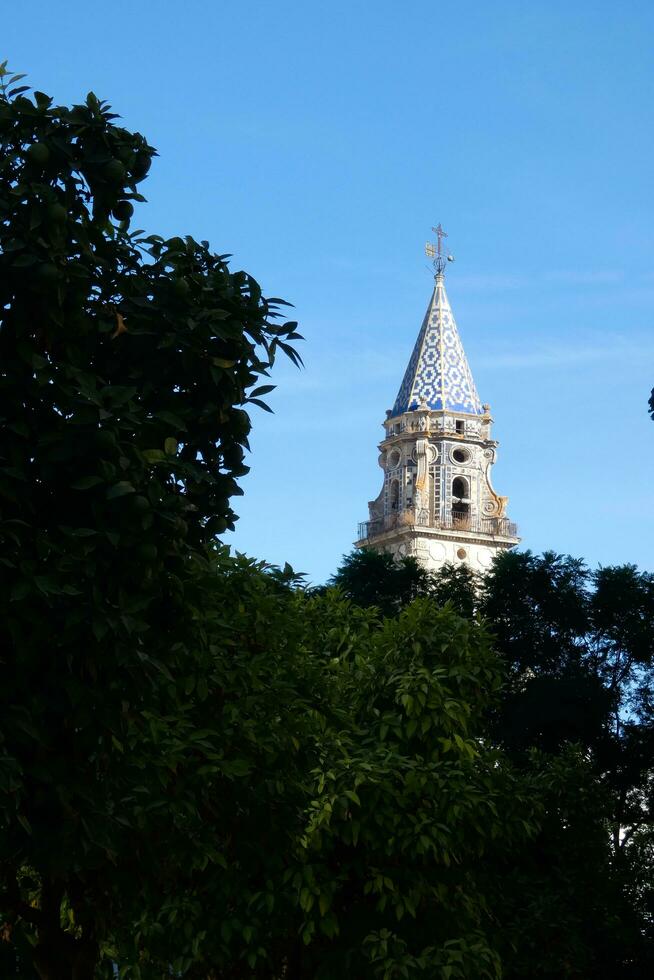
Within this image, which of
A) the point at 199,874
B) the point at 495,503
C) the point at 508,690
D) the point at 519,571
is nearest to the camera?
the point at 199,874

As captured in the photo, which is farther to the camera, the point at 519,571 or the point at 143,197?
the point at 519,571

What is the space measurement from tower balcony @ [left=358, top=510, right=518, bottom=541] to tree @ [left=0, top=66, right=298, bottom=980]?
231 feet

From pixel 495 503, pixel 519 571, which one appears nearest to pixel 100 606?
pixel 519 571

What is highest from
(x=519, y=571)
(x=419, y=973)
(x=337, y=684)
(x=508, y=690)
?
(x=519, y=571)

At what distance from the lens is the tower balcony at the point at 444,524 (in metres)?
83.1

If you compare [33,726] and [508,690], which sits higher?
[508,690]

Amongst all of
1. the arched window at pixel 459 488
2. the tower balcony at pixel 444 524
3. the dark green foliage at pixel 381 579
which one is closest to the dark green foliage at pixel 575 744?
the dark green foliage at pixel 381 579

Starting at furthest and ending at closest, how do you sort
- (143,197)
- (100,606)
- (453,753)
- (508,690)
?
(508,690), (453,753), (143,197), (100,606)

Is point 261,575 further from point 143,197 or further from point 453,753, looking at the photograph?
point 143,197

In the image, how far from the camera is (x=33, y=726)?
1068 cm

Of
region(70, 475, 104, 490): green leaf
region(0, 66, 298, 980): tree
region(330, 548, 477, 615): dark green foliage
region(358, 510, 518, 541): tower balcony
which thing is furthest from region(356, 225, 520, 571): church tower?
region(70, 475, 104, 490): green leaf

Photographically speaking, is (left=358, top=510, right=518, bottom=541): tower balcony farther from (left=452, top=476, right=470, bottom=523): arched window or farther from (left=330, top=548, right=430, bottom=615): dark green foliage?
(left=330, top=548, right=430, bottom=615): dark green foliage

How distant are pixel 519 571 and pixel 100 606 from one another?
119 feet

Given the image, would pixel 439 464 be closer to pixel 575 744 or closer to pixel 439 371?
pixel 439 371
